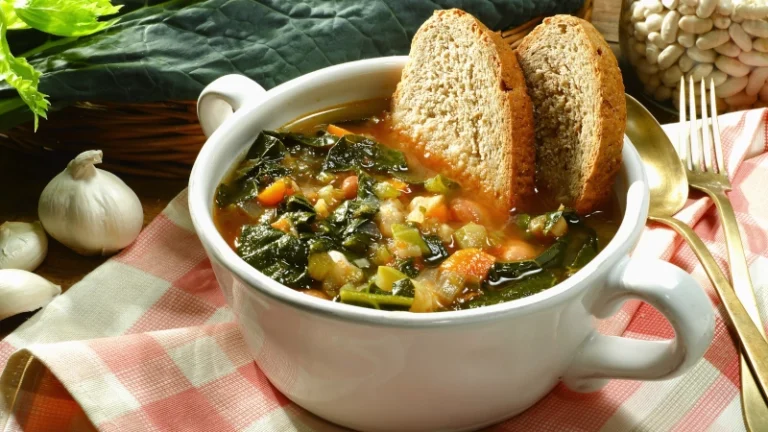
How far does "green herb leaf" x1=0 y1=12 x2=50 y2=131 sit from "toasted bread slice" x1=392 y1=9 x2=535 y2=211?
1.02 meters

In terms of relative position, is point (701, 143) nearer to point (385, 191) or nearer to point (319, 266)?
point (385, 191)

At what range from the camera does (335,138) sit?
2.31 m

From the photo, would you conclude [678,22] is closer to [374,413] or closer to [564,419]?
[564,419]

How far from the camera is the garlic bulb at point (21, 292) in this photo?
2.21m

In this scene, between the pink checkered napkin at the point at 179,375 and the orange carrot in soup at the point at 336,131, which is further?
the orange carrot in soup at the point at 336,131

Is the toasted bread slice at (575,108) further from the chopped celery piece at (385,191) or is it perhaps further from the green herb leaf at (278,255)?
the green herb leaf at (278,255)

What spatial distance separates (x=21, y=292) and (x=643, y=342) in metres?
1.57

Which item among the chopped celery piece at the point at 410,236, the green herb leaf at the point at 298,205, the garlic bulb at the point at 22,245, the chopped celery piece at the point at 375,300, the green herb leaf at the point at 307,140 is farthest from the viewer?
the garlic bulb at the point at 22,245

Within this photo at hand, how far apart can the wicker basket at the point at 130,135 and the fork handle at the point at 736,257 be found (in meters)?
1.62

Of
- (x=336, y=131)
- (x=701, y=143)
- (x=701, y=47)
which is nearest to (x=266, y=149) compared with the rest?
(x=336, y=131)

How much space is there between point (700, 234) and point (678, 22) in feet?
3.10

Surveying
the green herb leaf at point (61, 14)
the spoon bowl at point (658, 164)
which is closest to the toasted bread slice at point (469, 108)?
the spoon bowl at point (658, 164)

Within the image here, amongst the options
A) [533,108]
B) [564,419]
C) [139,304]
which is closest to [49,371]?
[139,304]

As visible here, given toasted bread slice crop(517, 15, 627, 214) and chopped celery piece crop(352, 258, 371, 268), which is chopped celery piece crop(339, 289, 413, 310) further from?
toasted bread slice crop(517, 15, 627, 214)
